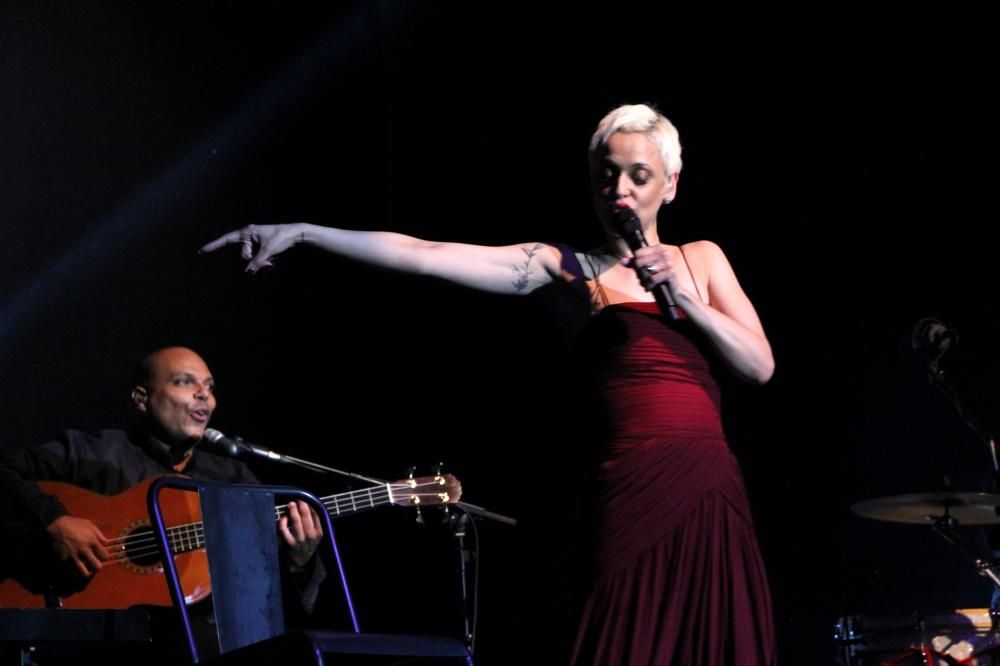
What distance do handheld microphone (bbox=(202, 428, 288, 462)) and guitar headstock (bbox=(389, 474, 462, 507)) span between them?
40 cm

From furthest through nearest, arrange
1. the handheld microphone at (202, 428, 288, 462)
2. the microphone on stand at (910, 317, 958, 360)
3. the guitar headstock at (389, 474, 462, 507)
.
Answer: the microphone on stand at (910, 317, 958, 360)
the guitar headstock at (389, 474, 462, 507)
the handheld microphone at (202, 428, 288, 462)

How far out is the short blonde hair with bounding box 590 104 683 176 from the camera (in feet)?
7.82

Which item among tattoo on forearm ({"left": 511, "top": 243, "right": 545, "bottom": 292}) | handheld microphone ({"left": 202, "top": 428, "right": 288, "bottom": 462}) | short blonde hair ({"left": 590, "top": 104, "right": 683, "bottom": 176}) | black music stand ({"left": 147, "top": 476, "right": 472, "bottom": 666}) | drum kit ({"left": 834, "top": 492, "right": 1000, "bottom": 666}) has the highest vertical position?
short blonde hair ({"left": 590, "top": 104, "right": 683, "bottom": 176})

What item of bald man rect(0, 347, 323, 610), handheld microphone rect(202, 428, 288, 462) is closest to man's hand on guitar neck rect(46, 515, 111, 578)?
bald man rect(0, 347, 323, 610)

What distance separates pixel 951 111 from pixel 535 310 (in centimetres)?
185

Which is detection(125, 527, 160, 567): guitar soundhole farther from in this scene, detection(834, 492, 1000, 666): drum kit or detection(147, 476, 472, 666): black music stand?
detection(834, 492, 1000, 666): drum kit

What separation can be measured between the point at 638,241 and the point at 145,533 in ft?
6.82

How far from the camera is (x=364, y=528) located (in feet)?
16.1

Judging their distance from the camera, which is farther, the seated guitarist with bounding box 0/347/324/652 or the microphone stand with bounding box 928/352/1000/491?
the microphone stand with bounding box 928/352/1000/491

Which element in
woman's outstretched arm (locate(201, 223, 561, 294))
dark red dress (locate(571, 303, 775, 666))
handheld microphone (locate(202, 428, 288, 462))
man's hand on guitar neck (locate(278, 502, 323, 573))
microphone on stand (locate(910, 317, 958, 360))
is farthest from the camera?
microphone on stand (locate(910, 317, 958, 360))

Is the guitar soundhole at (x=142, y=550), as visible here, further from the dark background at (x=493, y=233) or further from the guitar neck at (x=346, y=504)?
the dark background at (x=493, y=233)

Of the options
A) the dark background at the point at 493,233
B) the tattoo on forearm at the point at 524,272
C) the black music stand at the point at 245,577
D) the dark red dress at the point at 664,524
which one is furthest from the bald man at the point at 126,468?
the dark red dress at the point at 664,524

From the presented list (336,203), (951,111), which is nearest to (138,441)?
(336,203)

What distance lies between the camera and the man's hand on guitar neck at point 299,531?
351 cm
